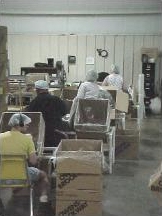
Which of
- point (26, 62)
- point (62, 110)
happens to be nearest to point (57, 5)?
point (26, 62)

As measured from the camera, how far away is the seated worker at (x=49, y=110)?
188 inches

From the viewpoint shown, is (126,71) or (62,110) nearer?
(62,110)

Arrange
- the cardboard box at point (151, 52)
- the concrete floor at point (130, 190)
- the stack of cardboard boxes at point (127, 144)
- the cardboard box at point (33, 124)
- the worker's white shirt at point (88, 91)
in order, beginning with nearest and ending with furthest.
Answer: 1. the concrete floor at point (130, 190)
2. the cardboard box at point (33, 124)
3. the stack of cardboard boxes at point (127, 144)
4. the worker's white shirt at point (88, 91)
5. the cardboard box at point (151, 52)

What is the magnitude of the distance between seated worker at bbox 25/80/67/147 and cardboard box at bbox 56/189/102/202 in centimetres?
126

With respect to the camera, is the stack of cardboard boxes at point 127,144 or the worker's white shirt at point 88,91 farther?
the worker's white shirt at point 88,91

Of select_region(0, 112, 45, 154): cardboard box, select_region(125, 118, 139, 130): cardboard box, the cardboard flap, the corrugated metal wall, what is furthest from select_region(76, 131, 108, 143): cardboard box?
the corrugated metal wall

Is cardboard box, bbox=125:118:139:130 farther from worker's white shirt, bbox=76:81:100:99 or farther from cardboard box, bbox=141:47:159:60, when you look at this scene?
cardboard box, bbox=141:47:159:60

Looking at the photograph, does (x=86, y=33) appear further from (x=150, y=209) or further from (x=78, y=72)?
(x=150, y=209)

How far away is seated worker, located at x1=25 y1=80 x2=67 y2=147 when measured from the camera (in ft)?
15.7

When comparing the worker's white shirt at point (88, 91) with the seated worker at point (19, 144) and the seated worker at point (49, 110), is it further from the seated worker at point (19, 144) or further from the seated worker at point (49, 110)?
the seated worker at point (19, 144)

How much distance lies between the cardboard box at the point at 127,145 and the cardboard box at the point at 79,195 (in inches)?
81.1

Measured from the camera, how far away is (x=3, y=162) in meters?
3.35

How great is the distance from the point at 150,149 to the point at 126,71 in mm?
4417

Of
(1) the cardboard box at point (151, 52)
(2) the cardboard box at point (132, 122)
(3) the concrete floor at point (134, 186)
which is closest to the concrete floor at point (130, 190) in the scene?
(3) the concrete floor at point (134, 186)
